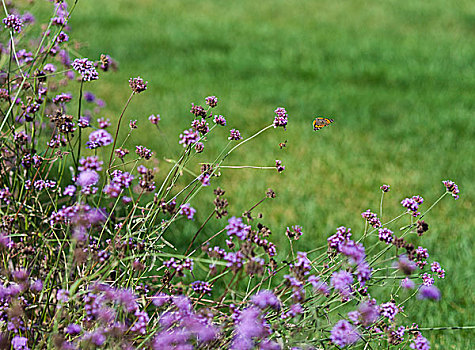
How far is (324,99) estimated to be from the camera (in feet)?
19.5

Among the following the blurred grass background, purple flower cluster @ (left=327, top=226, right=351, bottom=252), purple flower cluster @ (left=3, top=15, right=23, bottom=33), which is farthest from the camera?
the blurred grass background

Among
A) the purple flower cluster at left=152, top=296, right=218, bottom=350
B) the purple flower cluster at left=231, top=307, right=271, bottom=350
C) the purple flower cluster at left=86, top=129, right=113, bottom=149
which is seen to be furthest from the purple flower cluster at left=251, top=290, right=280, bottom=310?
the purple flower cluster at left=86, top=129, right=113, bottom=149

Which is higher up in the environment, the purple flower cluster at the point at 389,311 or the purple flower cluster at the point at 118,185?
the purple flower cluster at the point at 118,185

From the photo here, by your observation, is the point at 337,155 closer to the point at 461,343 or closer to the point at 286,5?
the point at 461,343

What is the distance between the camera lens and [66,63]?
2771 mm

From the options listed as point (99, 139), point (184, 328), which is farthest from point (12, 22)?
point (184, 328)

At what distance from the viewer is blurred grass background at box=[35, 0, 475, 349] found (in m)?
3.77

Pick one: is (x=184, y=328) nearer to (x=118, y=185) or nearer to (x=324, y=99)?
(x=118, y=185)

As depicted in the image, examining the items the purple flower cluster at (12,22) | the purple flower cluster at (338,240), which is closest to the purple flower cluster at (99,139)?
the purple flower cluster at (12,22)

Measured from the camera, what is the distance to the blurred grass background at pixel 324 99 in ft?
12.4

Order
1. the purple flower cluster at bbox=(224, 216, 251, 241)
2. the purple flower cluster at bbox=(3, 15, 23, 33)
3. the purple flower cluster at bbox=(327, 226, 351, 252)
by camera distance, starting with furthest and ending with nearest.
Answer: the purple flower cluster at bbox=(3, 15, 23, 33) → the purple flower cluster at bbox=(327, 226, 351, 252) → the purple flower cluster at bbox=(224, 216, 251, 241)

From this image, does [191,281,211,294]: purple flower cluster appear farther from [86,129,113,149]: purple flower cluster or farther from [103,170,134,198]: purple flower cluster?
[86,129,113,149]: purple flower cluster

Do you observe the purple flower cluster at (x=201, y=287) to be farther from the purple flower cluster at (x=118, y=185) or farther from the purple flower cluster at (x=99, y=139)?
the purple flower cluster at (x=99, y=139)

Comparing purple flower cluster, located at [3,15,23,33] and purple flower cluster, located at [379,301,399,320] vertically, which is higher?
purple flower cluster, located at [3,15,23,33]
